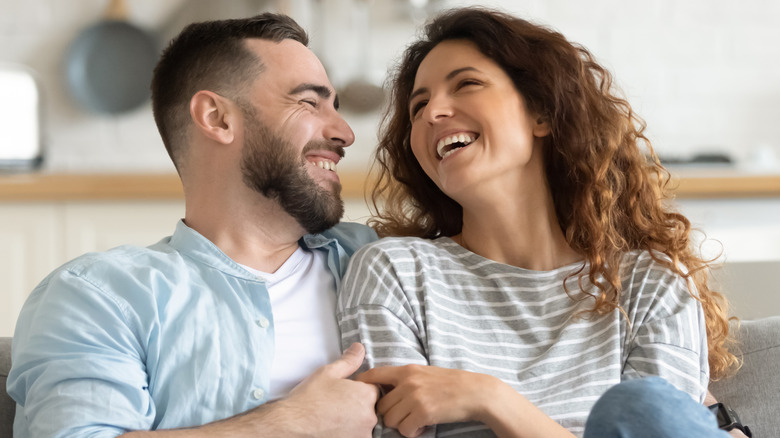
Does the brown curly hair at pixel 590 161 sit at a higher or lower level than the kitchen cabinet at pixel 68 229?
higher

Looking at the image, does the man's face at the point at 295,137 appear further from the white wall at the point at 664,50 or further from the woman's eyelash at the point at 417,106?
the white wall at the point at 664,50

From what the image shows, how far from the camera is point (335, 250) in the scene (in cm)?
171

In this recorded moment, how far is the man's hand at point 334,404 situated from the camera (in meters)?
1.31

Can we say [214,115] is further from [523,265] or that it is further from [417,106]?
[523,265]

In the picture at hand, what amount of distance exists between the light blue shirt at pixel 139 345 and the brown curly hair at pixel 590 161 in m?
0.62

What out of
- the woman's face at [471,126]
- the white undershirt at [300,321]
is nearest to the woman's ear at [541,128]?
the woman's face at [471,126]

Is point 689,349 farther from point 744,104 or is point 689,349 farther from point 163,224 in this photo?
point 744,104

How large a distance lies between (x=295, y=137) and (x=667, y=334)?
792mm

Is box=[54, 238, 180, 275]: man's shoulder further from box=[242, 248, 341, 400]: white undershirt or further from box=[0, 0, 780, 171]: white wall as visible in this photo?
box=[0, 0, 780, 171]: white wall

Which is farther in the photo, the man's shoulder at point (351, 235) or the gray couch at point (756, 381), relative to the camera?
the man's shoulder at point (351, 235)

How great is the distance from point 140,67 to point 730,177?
2354mm

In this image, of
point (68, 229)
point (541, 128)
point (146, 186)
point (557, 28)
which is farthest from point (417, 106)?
point (557, 28)

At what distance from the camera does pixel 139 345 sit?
1.37 metres

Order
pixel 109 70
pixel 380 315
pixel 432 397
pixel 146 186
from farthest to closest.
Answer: pixel 109 70 < pixel 146 186 < pixel 380 315 < pixel 432 397
